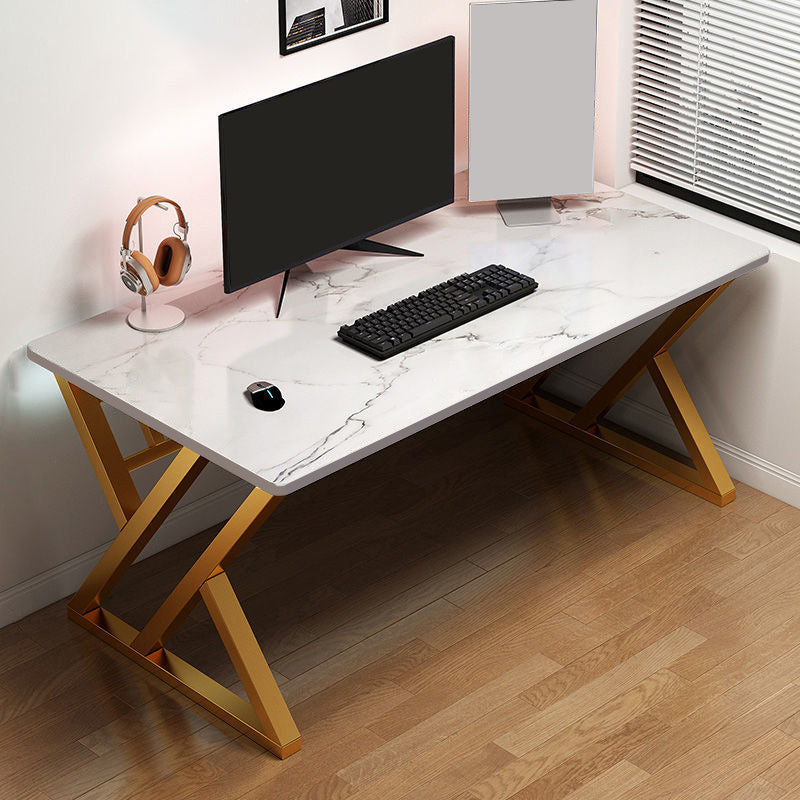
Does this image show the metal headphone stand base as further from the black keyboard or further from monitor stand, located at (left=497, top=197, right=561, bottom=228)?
monitor stand, located at (left=497, top=197, right=561, bottom=228)

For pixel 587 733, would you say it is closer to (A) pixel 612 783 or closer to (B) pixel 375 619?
(A) pixel 612 783

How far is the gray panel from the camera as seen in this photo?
337cm

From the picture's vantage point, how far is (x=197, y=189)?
3.21 meters

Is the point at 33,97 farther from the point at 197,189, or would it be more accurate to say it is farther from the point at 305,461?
the point at 305,461

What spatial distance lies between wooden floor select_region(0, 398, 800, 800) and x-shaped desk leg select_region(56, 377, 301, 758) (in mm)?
50

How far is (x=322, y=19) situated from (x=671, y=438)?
1559 millimetres

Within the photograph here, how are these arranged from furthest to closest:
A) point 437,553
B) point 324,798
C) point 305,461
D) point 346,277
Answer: point 437,553
point 346,277
point 324,798
point 305,461

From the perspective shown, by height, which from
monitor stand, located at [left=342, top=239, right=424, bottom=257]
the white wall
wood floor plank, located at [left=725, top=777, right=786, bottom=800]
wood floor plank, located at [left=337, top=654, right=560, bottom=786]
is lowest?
wood floor plank, located at [left=725, top=777, right=786, bottom=800]

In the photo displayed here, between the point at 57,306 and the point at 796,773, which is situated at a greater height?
the point at 57,306

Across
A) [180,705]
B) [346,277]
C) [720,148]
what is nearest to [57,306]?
[346,277]

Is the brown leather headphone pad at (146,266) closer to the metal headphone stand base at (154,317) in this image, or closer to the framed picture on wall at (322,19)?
the metal headphone stand base at (154,317)

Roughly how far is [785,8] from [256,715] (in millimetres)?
2131

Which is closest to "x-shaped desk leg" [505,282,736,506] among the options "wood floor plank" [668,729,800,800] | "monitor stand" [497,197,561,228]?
"monitor stand" [497,197,561,228]

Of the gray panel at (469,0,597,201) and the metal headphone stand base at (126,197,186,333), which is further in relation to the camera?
the gray panel at (469,0,597,201)
